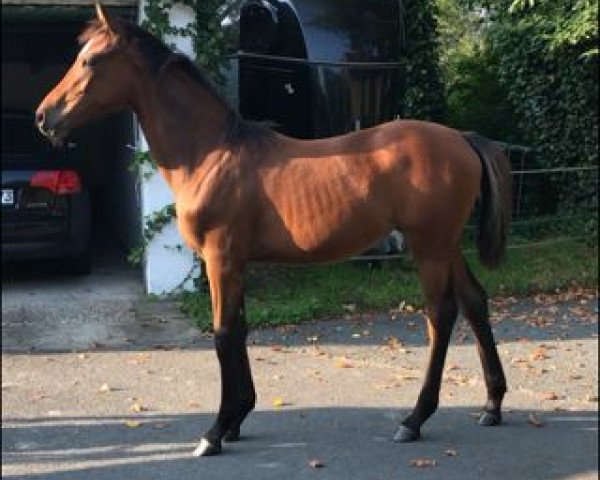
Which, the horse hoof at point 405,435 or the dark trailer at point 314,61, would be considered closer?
the horse hoof at point 405,435

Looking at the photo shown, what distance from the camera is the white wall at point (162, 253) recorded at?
8.94 metres

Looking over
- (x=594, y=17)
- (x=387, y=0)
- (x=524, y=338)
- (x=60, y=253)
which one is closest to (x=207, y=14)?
(x=387, y=0)

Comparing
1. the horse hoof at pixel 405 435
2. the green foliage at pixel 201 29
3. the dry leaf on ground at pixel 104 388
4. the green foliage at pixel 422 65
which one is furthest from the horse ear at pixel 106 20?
the green foliage at pixel 422 65

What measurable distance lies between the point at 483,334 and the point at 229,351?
1.52 meters

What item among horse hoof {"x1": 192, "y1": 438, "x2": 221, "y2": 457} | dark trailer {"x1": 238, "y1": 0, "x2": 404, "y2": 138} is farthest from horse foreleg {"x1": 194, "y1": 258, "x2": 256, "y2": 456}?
dark trailer {"x1": 238, "y1": 0, "x2": 404, "y2": 138}

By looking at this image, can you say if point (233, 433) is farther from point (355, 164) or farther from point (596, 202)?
point (596, 202)

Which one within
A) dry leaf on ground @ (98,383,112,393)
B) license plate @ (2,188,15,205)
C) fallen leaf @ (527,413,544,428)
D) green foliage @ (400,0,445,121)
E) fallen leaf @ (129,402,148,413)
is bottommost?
dry leaf on ground @ (98,383,112,393)

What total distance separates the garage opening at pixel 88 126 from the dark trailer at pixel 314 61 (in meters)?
1.35

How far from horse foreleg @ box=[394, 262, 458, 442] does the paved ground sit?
0.12m

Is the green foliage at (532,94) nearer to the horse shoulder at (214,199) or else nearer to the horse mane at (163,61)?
the horse mane at (163,61)

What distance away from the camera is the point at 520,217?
11453mm

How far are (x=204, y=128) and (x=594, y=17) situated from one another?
12.6 feet

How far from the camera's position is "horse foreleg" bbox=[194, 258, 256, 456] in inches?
200

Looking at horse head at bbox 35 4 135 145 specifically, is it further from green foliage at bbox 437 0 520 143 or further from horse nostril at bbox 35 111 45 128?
green foliage at bbox 437 0 520 143
